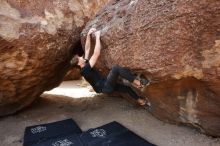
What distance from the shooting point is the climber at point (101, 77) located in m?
4.86

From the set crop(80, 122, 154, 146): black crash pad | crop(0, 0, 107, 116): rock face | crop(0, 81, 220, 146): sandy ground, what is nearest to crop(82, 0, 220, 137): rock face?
crop(0, 81, 220, 146): sandy ground

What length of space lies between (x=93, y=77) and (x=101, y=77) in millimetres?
167

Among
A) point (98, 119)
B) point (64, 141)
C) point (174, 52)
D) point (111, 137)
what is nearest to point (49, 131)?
point (64, 141)

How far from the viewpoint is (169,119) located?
542 centimetres

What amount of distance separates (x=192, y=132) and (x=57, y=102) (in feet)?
12.0

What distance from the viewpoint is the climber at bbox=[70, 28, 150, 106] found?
16.0 ft

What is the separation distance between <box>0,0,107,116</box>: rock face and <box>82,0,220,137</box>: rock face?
4.23 ft

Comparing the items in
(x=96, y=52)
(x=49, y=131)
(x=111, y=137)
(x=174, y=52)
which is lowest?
(x=49, y=131)

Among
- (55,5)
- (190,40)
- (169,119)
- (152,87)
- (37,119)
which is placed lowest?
(37,119)

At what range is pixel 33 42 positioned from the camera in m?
5.86

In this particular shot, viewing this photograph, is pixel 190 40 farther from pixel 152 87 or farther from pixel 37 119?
pixel 37 119

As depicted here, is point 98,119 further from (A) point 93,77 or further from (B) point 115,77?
(B) point 115,77

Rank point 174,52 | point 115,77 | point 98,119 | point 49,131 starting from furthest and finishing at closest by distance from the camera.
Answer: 1. point 98,119
2. point 49,131
3. point 115,77
4. point 174,52

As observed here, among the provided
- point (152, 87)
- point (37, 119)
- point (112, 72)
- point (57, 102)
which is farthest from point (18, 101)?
point (152, 87)
